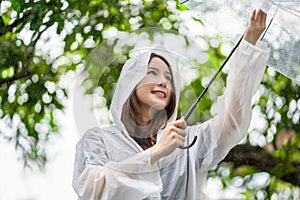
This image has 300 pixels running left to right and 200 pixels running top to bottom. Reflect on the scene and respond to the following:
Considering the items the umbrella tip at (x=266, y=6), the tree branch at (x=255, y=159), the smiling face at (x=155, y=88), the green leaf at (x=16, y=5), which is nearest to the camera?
the umbrella tip at (x=266, y=6)

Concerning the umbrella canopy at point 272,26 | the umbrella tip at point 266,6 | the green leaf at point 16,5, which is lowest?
the green leaf at point 16,5

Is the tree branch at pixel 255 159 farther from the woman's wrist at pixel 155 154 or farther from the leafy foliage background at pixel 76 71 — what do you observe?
the woman's wrist at pixel 155 154

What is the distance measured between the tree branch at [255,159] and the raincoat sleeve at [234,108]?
120 centimetres

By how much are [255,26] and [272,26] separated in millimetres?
154

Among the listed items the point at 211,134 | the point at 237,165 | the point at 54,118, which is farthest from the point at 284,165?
the point at 211,134

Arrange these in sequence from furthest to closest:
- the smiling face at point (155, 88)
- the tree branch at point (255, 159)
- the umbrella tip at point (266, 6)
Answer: the tree branch at point (255, 159), the smiling face at point (155, 88), the umbrella tip at point (266, 6)

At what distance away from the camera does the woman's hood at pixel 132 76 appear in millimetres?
1179

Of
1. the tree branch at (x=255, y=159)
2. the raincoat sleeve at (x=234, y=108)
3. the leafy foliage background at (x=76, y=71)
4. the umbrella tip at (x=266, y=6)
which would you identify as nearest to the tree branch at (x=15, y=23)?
the leafy foliage background at (x=76, y=71)

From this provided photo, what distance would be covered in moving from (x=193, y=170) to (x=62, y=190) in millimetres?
1710

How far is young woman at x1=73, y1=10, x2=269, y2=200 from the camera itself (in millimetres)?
1097

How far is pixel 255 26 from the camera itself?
107 centimetres

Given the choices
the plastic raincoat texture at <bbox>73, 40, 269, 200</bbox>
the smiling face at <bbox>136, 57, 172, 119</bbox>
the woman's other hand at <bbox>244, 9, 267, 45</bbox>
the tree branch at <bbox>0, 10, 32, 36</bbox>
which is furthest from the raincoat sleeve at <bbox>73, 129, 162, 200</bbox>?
the tree branch at <bbox>0, 10, 32, 36</bbox>

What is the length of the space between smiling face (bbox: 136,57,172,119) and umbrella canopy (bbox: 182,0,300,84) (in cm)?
13

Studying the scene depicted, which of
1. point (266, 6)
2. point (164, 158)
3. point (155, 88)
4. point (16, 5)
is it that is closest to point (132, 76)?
point (155, 88)
